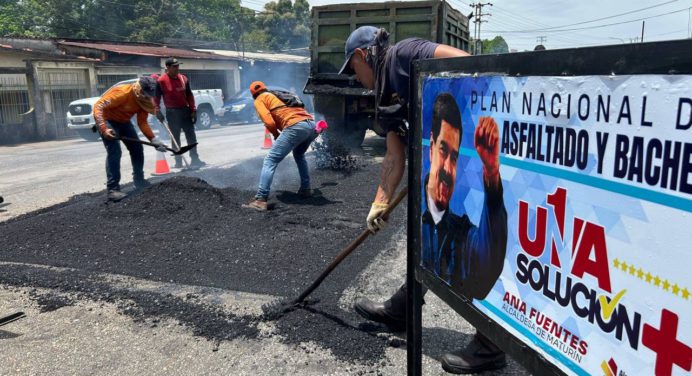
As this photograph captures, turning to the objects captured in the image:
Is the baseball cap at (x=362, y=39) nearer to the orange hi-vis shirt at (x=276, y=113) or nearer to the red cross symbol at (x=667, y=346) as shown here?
the red cross symbol at (x=667, y=346)

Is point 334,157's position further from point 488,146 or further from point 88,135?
point 88,135

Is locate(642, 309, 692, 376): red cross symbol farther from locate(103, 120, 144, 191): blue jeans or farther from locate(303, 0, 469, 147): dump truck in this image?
locate(303, 0, 469, 147): dump truck

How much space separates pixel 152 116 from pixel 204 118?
283cm

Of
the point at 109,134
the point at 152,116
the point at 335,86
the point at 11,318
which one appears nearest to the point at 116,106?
the point at 109,134

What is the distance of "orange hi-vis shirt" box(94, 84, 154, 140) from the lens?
6441mm

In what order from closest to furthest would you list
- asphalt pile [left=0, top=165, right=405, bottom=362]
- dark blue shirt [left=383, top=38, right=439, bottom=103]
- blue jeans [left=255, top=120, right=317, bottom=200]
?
1. dark blue shirt [left=383, top=38, right=439, bottom=103]
2. asphalt pile [left=0, top=165, right=405, bottom=362]
3. blue jeans [left=255, top=120, right=317, bottom=200]

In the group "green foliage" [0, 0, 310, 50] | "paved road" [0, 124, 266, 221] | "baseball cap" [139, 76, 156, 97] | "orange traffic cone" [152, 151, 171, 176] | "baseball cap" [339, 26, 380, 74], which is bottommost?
"paved road" [0, 124, 266, 221]

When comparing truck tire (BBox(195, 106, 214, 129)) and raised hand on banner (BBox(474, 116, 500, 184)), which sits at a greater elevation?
Answer: raised hand on banner (BBox(474, 116, 500, 184))

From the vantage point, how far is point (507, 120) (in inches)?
58.4

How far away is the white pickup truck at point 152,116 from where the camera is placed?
53.7 feet

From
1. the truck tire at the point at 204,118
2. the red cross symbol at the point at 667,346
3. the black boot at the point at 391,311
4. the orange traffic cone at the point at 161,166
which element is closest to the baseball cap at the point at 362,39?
the black boot at the point at 391,311

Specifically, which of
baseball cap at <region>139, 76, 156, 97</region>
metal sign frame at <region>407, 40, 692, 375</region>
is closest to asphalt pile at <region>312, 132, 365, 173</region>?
baseball cap at <region>139, 76, 156, 97</region>

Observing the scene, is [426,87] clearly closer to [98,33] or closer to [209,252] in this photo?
[209,252]

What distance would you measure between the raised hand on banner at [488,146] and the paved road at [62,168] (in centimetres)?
620
